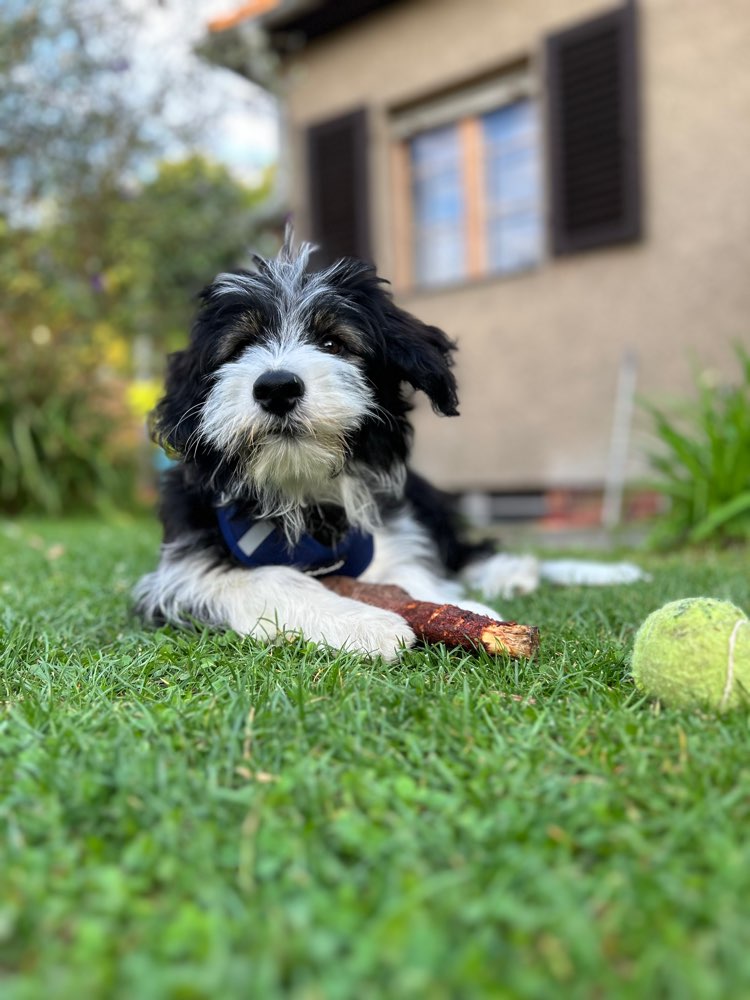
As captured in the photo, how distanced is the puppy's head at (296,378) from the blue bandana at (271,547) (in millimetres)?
147

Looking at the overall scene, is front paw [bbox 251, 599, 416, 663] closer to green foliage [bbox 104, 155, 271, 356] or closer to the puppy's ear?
the puppy's ear

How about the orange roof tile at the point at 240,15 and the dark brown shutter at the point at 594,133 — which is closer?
the dark brown shutter at the point at 594,133

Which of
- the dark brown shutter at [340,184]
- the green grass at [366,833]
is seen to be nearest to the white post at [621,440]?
the dark brown shutter at [340,184]

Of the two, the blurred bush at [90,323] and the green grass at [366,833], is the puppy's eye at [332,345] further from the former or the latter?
the blurred bush at [90,323]

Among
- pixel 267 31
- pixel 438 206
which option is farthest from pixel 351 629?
pixel 267 31

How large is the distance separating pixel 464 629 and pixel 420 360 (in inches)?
39.5

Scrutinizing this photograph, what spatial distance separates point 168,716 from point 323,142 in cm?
886

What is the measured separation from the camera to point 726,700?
6.02 feet

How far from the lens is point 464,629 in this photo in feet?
7.71

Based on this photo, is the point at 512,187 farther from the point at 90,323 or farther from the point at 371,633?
the point at 371,633

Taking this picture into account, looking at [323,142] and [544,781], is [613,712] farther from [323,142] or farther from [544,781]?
[323,142]

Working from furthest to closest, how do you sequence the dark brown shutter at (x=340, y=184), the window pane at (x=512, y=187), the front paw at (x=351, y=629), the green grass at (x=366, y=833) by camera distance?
the dark brown shutter at (x=340, y=184)
the window pane at (x=512, y=187)
the front paw at (x=351, y=629)
the green grass at (x=366, y=833)

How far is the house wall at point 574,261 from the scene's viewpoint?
22.7 feet

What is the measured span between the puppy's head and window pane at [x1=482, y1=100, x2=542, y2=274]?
568cm
